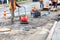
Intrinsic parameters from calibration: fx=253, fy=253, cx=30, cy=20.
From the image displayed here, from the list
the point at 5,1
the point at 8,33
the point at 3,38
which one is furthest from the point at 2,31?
the point at 5,1

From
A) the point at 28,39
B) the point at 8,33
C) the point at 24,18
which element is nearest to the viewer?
the point at 28,39

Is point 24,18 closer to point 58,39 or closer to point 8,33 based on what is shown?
point 8,33

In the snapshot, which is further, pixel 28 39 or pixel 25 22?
pixel 25 22

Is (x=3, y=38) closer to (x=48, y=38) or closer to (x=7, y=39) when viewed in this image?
→ (x=7, y=39)

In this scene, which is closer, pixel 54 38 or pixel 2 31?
pixel 54 38

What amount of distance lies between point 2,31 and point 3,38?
2193 mm

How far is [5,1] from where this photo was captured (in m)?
61.2

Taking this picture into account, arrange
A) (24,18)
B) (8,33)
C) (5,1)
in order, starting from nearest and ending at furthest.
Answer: (8,33) < (24,18) < (5,1)

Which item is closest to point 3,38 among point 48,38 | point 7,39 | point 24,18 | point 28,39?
point 7,39

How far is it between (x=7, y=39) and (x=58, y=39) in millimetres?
2651

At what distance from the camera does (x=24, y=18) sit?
20094 mm

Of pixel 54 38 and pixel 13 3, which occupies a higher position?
pixel 13 3

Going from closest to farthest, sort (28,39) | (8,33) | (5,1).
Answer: (28,39)
(8,33)
(5,1)

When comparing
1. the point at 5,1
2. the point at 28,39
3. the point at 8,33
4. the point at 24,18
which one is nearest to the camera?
the point at 28,39
